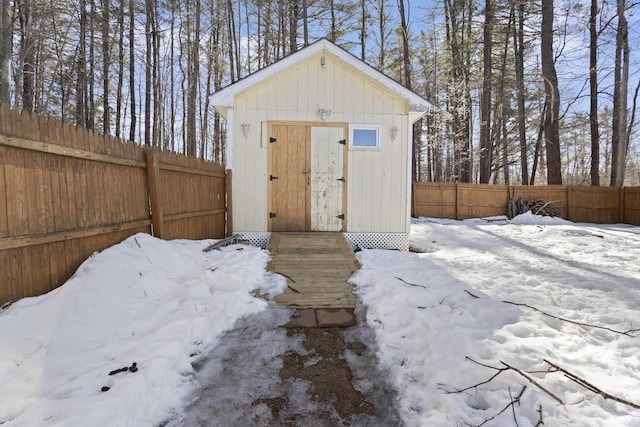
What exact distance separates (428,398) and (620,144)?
15506 mm

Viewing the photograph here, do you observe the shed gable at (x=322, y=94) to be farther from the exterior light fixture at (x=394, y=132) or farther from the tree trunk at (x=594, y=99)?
the tree trunk at (x=594, y=99)

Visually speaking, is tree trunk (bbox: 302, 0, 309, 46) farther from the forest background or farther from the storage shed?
the storage shed

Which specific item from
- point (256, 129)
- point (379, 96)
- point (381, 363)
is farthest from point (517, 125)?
point (381, 363)

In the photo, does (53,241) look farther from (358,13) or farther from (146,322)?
(358,13)

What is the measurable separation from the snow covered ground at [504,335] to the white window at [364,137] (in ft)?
7.47

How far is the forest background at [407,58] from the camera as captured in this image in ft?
36.8

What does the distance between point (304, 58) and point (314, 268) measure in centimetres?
409

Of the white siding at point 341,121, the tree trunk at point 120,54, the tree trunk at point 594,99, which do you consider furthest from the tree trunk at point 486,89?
the tree trunk at point 120,54

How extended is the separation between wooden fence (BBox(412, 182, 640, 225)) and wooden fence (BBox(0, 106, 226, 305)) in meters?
10.4

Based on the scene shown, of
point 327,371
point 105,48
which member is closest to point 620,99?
point 327,371

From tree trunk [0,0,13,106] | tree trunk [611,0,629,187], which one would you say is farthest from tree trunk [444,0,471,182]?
tree trunk [0,0,13,106]

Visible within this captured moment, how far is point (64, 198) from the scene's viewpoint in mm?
2822

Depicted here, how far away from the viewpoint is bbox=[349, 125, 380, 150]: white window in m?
5.98

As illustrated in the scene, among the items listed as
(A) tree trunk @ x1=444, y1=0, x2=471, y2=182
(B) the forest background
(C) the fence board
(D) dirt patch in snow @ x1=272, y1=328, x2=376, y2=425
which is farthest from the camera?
(A) tree trunk @ x1=444, y1=0, x2=471, y2=182
